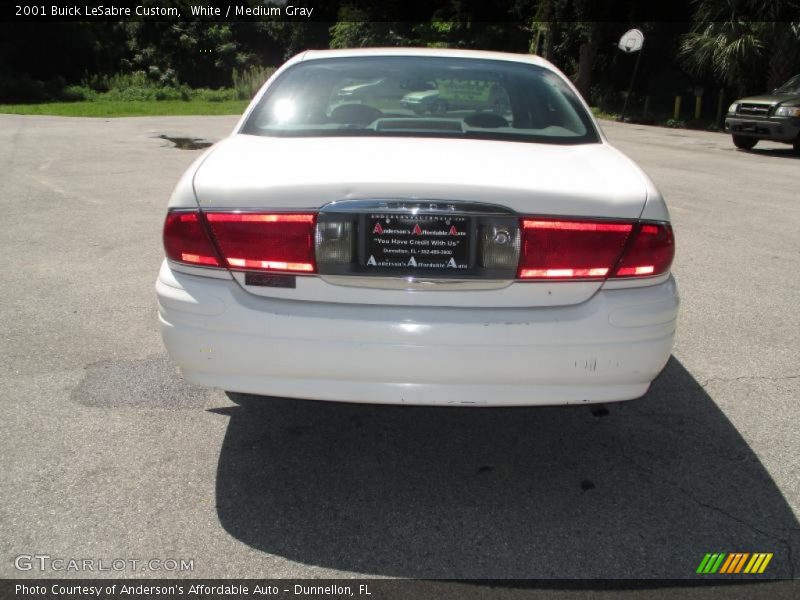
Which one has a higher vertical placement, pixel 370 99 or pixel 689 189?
pixel 370 99

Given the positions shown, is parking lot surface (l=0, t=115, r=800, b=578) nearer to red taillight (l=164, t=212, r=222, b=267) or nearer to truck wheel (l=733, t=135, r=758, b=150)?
red taillight (l=164, t=212, r=222, b=267)

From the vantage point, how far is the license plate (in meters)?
2.52

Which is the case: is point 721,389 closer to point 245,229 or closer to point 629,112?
point 245,229

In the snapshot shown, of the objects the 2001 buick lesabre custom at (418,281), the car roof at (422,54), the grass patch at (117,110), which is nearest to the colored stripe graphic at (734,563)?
the 2001 buick lesabre custom at (418,281)

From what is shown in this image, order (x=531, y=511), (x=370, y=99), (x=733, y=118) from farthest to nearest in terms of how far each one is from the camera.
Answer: (x=733, y=118), (x=370, y=99), (x=531, y=511)

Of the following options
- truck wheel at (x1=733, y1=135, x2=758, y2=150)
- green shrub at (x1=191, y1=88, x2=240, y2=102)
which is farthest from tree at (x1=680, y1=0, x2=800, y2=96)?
green shrub at (x1=191, y1=88, x2=240, y2=102)

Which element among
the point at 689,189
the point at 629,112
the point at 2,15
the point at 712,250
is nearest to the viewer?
the point at 712,250

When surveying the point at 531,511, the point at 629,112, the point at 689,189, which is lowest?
the point at 629,112

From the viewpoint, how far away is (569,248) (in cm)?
259

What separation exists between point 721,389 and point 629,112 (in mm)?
26682

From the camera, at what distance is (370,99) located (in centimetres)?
452

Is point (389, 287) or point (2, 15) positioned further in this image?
point (2, 15)

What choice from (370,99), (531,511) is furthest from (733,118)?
(531,511)

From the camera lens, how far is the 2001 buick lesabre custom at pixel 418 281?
254 centimetres
